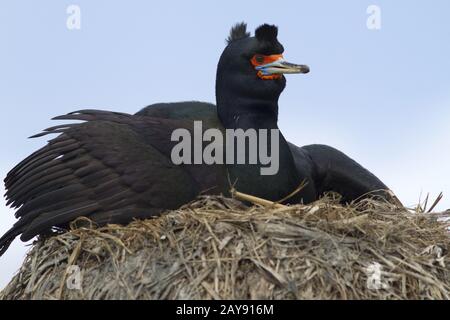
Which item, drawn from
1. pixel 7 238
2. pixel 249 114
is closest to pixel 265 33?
pixel 249 114

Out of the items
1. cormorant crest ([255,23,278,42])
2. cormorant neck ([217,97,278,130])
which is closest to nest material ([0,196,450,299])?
cormorant neck ([217,97,278,130])

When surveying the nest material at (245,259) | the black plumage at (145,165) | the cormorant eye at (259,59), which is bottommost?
the nest material at (245,259)

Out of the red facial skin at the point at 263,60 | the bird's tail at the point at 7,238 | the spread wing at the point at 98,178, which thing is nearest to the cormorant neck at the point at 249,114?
the red facial skin at the point at 263,60

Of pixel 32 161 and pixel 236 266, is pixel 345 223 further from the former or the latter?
pixel 32 161

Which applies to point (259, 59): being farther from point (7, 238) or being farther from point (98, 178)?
point (7, 238)

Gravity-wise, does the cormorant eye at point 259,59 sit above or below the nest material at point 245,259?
above

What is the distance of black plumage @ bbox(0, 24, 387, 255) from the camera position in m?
7.38

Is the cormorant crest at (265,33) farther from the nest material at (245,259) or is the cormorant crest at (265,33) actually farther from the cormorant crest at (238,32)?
the nest material at (245,259)

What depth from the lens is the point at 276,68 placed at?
8.04 metres

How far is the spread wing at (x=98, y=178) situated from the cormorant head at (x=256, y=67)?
60cm

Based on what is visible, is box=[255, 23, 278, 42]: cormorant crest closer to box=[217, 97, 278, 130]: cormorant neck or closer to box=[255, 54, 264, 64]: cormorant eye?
box=[255, 54, 264, 64]: cormorant eye

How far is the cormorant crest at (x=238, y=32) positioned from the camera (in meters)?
8.41
